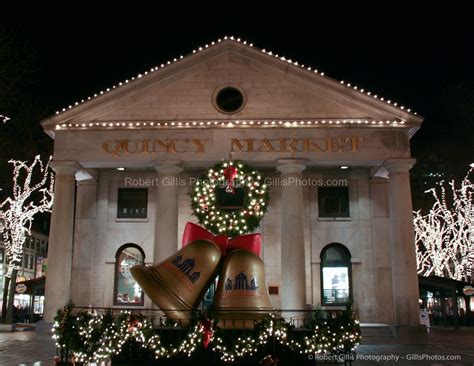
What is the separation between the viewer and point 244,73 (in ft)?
80.6

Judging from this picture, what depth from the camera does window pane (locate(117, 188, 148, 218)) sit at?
27.4 m

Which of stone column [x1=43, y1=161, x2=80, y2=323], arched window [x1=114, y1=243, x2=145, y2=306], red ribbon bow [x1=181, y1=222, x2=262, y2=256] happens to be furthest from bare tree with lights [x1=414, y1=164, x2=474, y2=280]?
stone column [x1=43, y1=161, x2=80, y2=323]

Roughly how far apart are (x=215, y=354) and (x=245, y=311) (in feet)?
4.39

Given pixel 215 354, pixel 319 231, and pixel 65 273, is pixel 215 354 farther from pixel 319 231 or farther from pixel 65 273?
pixel 319 231

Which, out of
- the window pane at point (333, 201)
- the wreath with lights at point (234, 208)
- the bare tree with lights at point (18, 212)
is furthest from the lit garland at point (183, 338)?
the bare tree with lights at point (18, 212)

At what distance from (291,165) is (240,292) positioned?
395 inches

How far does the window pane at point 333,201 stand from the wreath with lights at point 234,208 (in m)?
7.77

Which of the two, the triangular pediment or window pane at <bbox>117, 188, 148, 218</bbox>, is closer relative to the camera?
the triangular pediment

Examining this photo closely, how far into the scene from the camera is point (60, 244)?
23594 mm

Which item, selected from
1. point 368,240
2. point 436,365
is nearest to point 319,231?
point 368,240

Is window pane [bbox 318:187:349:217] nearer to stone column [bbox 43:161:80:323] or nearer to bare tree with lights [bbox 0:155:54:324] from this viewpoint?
stone column [bbox 43:161:80:323]

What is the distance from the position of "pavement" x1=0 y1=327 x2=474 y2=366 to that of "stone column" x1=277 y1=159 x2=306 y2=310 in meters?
3.41

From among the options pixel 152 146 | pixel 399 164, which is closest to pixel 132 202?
pixel 152 146

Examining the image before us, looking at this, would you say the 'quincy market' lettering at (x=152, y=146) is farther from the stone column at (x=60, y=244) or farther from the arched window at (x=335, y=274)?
the arched window at (x=335, y=274)
